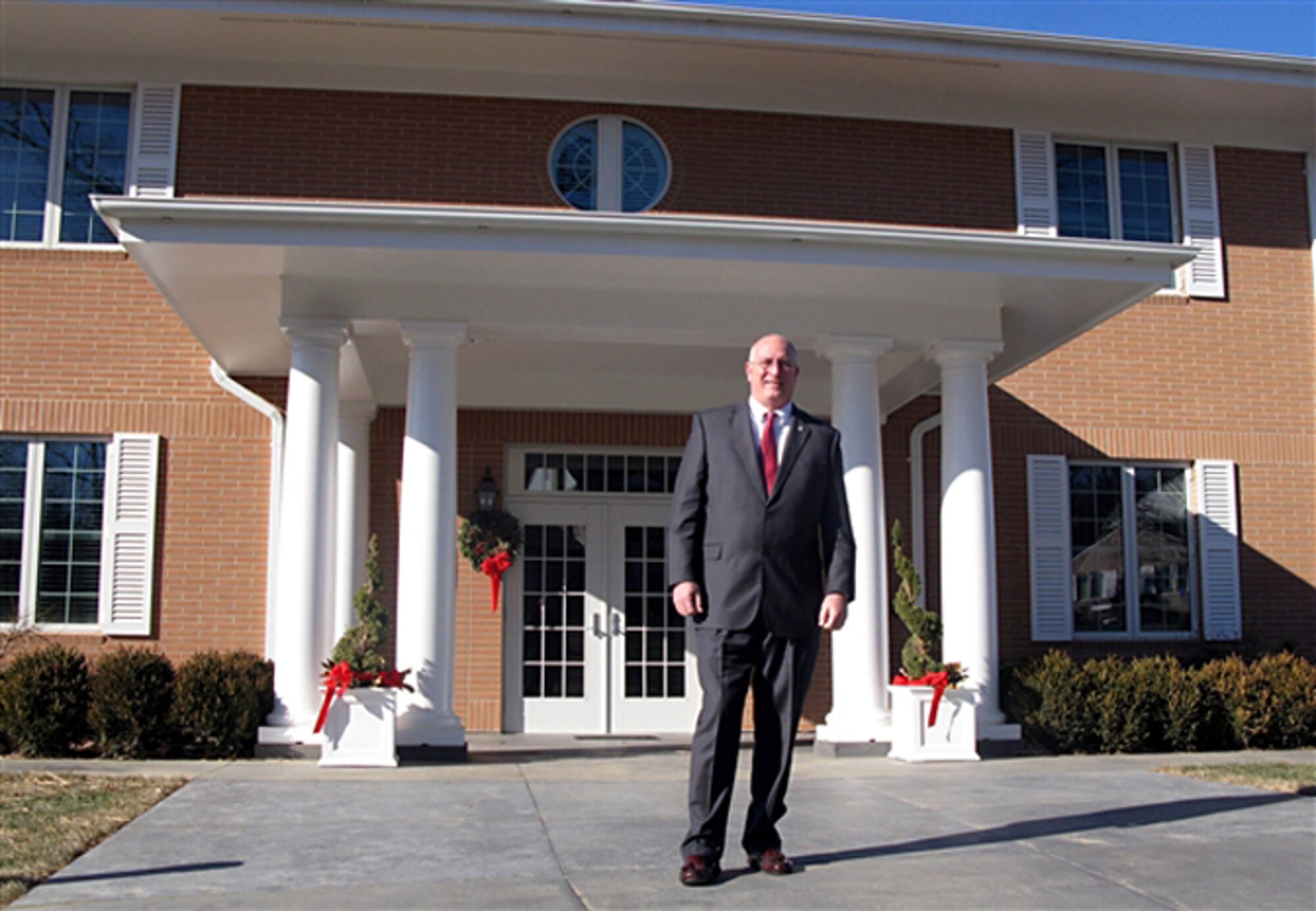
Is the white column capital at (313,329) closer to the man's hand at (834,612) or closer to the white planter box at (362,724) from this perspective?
the white planter box at (362,724)

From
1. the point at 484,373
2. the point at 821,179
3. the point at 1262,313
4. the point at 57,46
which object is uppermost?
the point at 57,46

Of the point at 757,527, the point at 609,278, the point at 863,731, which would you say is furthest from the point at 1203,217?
the point at 757,527

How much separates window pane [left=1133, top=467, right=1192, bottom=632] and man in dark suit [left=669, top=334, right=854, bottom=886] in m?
8.66

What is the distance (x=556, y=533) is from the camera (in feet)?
39.5

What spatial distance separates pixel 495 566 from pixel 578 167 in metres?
3.65

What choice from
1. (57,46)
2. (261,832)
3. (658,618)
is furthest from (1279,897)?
(57,46)

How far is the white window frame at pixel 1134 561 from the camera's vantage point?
12367 mm

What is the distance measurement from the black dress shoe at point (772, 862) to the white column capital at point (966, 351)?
558 cm

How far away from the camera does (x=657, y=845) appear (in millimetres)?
5262

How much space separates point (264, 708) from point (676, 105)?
6.32 metres

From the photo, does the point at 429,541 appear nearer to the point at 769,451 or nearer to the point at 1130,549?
the point at 769,451

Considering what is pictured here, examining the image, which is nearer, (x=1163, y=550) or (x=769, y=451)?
Answer: (x=769, y=451)

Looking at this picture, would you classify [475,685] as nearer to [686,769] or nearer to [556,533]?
[556,533]

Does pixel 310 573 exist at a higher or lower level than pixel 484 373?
lower
